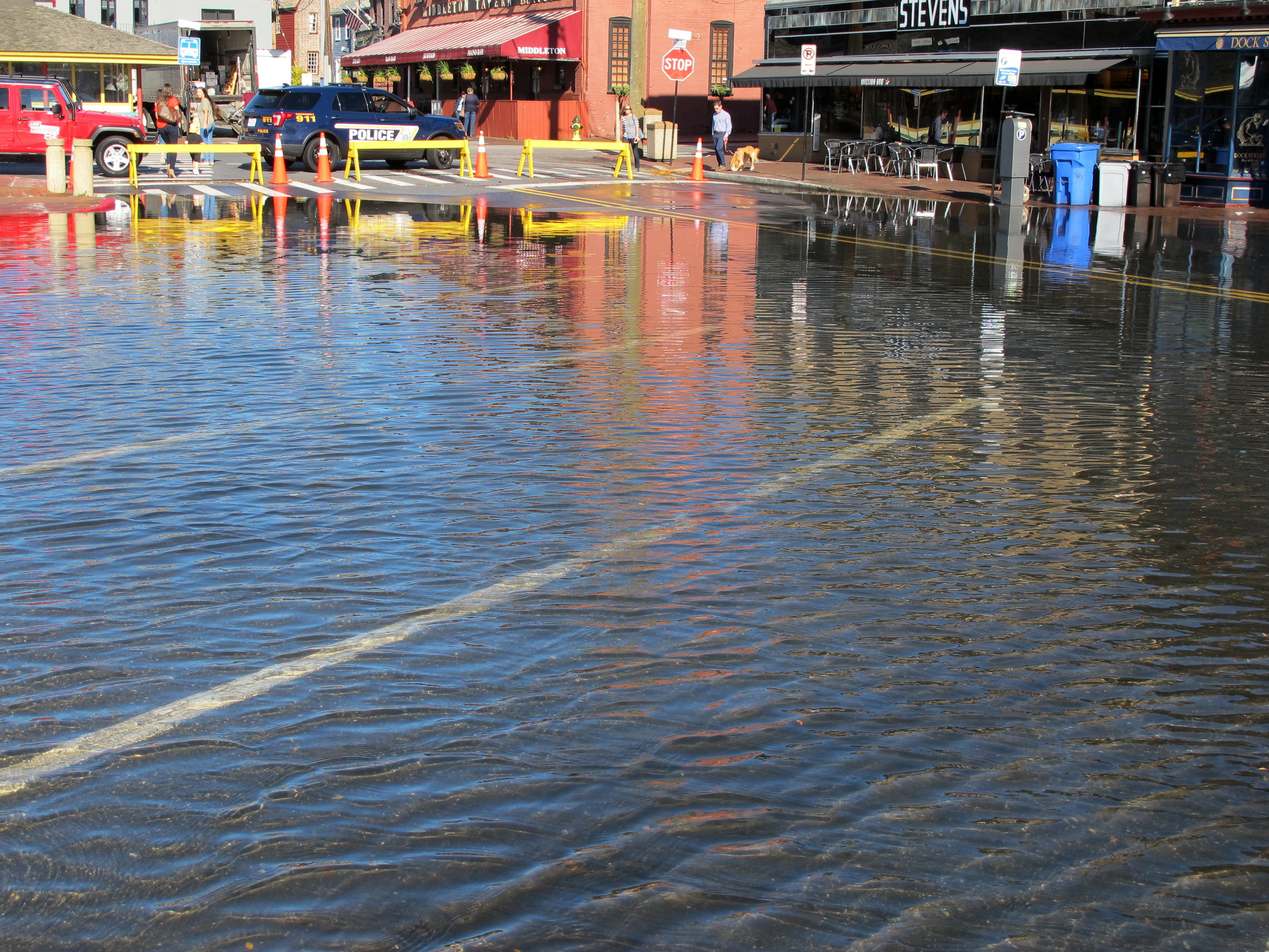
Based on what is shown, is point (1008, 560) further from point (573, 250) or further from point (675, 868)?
point (573, 250)

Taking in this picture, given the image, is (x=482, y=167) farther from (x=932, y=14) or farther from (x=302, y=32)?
(x=302, y=32)

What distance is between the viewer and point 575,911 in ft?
10.4

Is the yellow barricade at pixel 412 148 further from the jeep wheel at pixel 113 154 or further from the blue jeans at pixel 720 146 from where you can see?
the blue jeans at pixel 720 146

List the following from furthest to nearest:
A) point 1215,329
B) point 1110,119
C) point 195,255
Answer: point 1110,119 → point 195,255 → point 1215,329

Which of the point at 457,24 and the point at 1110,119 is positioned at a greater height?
the point at 457,24

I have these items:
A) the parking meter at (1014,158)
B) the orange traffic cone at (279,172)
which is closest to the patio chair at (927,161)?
the parking meter at (1014,158)

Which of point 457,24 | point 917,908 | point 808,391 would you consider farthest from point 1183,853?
point 457,24

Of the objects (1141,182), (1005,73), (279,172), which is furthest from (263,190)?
(1141,182)

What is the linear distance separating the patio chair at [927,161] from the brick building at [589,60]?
18.1 metres

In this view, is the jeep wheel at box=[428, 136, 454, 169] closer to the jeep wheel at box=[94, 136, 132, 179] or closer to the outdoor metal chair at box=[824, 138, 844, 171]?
the jeep wheel at box=[94, 136, 132, 179]

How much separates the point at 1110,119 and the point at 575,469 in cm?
2594

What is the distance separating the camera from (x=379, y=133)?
3180 centimetres

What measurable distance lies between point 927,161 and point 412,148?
1179 centimetres

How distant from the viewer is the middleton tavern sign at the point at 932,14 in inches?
1313
